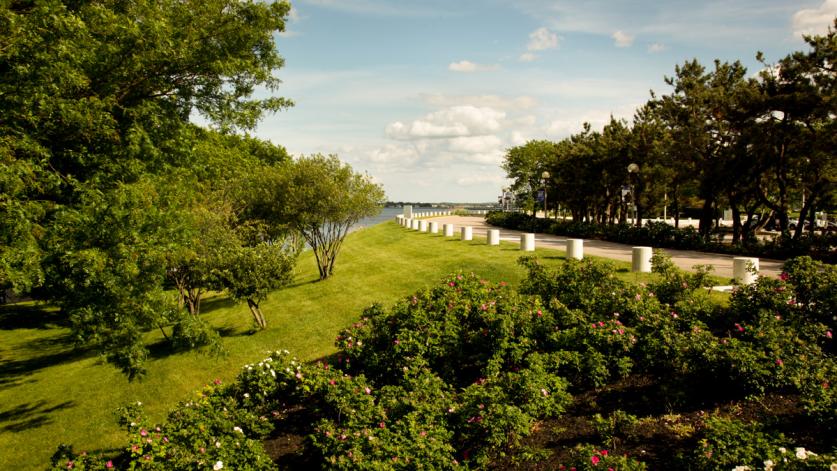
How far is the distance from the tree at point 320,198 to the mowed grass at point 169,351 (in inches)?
90.0

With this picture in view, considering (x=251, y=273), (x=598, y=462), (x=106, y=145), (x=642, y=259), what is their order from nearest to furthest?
(x=598, y=462) < (x=106, y=145) < (x=642, y=259) < (x=251, y=273)

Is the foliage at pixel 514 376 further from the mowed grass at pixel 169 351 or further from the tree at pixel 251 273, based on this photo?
the tree at pixel 251 273

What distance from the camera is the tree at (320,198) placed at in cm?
2189

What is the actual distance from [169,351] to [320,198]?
338 inches

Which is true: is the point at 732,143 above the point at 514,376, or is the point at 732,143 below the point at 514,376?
above

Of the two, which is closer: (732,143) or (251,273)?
(251,273)

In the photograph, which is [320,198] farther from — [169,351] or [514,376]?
[514,376]

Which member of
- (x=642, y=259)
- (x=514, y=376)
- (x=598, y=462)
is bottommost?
(x=598, y=462)

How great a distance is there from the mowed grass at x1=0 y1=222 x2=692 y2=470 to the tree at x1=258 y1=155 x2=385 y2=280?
2287mm

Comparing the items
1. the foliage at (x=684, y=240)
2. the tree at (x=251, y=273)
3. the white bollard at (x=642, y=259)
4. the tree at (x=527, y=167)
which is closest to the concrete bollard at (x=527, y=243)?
the white bollard at (x=642, y=259)

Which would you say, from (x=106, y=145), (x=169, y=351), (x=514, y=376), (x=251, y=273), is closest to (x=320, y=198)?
(x=251, y=273)

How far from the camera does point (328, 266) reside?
24047 millimetres

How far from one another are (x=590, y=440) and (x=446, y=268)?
1362cm

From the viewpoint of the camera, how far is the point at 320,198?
21953mm
